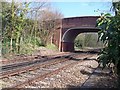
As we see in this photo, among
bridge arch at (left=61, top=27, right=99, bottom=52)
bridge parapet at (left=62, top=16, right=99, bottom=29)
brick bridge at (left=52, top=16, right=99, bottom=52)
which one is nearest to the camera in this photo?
brick bridge at (left=52, top=16, right=99, bottom=52)

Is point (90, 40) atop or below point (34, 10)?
below

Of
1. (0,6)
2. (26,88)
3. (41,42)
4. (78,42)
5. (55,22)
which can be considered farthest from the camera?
(78,42)

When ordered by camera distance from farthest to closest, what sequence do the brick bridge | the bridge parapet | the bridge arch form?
1. the bridge arch
2. the bridge parapet
3. the brick bridge

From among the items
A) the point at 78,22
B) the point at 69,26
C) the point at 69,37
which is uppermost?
the point at 78,22

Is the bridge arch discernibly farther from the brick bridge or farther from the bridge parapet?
the bridge parapet

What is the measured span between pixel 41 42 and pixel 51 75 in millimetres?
25661

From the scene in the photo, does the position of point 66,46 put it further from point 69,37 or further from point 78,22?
point 78,22

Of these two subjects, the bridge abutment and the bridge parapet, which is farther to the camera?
the bridge abutment

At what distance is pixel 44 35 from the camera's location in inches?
1480

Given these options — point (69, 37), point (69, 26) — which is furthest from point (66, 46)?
point (69, 26)

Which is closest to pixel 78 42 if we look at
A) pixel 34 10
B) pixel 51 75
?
pixel 34 10

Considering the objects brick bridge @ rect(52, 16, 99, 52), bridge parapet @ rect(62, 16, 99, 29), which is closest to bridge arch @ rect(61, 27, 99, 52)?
brick bridge @ rect(52, 16, 99, 52)

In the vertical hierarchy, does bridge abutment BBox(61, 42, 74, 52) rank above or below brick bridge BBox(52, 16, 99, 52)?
below

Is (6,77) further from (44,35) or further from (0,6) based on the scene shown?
(44,35)
